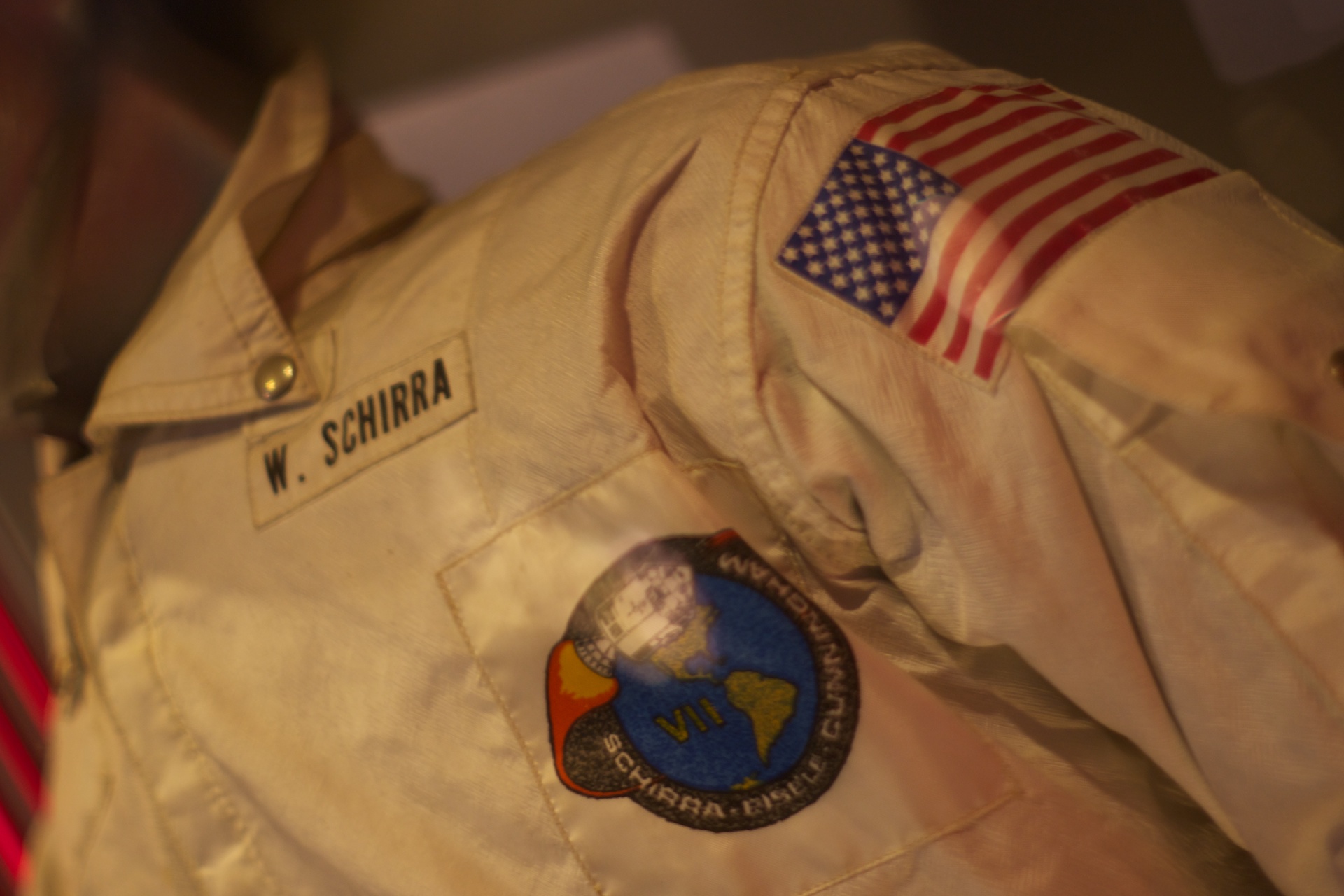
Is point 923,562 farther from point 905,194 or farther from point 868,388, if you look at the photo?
point 905,194

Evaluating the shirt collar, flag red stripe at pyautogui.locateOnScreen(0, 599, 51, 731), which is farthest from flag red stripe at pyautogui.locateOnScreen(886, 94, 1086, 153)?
flag red stripe at pyautogui.locateOnScreen(0, 599, 51, 731)

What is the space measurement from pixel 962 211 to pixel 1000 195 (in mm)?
24

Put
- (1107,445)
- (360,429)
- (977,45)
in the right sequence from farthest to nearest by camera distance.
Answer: (977,45) → (360,429) → (1107,445)

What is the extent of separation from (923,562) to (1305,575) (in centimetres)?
19

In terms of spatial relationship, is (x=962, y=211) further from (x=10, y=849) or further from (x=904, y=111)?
(x=10, y=849)

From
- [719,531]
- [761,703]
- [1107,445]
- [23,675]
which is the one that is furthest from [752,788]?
[23,675]

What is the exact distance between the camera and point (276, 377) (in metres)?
0.71

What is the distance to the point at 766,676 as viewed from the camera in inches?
22.4

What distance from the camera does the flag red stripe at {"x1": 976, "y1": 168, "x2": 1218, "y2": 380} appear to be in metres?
0.50

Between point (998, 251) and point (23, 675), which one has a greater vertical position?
point (998, 251)

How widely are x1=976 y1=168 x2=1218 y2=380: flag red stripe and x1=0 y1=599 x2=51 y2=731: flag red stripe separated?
3.38ft

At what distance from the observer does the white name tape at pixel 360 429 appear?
63cm

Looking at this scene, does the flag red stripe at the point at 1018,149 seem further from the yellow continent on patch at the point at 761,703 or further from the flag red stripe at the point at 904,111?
the yellow continent on patch at the point at 761,703

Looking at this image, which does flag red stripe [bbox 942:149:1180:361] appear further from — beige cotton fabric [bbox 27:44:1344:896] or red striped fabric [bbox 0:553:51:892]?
red striped fabric [bbox 0:553:51:892]
